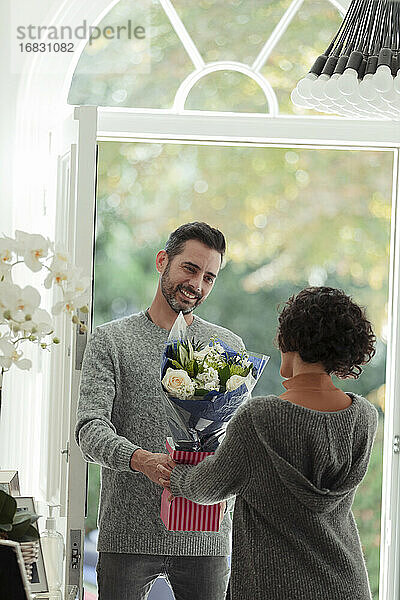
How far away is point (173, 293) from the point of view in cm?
239

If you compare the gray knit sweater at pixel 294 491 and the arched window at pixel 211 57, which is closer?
the gray knit sweater at pixel 294 491

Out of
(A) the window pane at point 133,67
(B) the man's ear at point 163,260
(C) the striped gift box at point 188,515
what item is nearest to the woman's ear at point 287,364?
(C) the striped gift box at point 188,515

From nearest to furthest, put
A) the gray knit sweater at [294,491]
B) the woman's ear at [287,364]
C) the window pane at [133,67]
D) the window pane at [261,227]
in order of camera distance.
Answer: the gray knit sweater at [294,491], the woman's ear at [287,364], the window pane at [133,67], the window pane at [261,227]

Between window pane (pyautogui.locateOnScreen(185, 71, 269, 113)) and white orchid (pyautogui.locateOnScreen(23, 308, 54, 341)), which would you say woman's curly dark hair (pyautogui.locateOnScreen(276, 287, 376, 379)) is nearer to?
white orchid (pyautogui.locateOnScreen(23, 308, 54, 341))

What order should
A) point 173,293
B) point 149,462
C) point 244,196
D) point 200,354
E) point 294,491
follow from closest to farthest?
point 294,491 < point 200,354 < point 149,462 < point 173,293 < point 244,196

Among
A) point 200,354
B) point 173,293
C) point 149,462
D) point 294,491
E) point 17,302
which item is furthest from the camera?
point 173,293

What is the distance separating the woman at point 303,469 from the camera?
5.63ft

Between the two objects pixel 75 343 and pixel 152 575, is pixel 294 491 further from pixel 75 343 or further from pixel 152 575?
pixel 75 343

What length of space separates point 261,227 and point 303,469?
1991 millimetres

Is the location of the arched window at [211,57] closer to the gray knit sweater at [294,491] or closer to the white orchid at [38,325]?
the gray knit sweater at [294,491]

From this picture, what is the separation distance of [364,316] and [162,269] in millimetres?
768

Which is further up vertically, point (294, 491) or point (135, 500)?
point (294, 491)

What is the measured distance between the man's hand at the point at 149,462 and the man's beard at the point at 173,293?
1.59ft

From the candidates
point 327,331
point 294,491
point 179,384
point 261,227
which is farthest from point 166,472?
point 261,227
